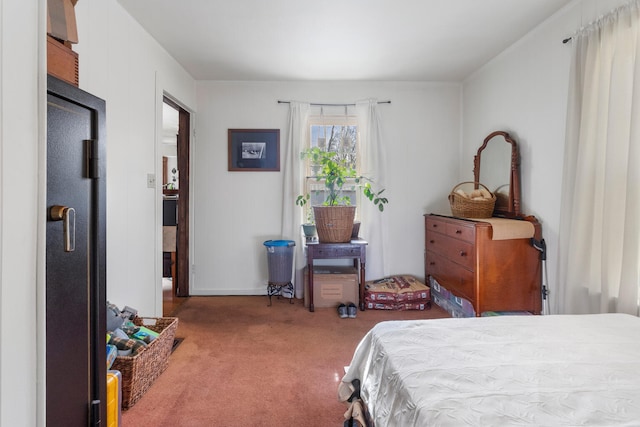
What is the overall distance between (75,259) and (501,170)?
3.25m

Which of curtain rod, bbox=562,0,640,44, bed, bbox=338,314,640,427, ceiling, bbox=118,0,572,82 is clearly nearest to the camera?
bed, bbox=338,314,640,427

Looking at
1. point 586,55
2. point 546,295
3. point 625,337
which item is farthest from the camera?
point 546,295

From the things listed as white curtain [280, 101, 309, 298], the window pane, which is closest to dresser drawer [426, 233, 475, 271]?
the window pane

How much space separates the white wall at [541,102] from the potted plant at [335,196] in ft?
4.47

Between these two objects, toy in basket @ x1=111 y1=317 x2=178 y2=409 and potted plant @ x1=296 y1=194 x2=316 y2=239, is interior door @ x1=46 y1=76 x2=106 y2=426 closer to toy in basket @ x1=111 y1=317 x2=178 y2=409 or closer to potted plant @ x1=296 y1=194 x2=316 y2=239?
toy in basket @ x1=111 y1=317 x2=178 y2=409

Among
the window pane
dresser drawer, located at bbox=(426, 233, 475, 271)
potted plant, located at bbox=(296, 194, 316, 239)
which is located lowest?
dresser drawer, located at bbox=(426, 233, 475, 271)

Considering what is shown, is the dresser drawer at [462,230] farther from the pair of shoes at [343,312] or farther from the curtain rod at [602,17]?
the curtain rod at [602,17]

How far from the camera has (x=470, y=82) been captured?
3828mm

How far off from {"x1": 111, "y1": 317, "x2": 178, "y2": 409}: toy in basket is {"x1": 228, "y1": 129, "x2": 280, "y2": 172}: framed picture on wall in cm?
196

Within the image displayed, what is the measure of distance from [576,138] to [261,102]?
2956 millimetres

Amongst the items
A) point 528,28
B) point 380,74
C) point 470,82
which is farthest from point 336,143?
point 528,28

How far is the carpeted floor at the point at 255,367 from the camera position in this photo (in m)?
1.82

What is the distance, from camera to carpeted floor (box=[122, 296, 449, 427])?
1821 millimetres

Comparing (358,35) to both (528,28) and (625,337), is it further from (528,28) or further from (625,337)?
(625,337)
